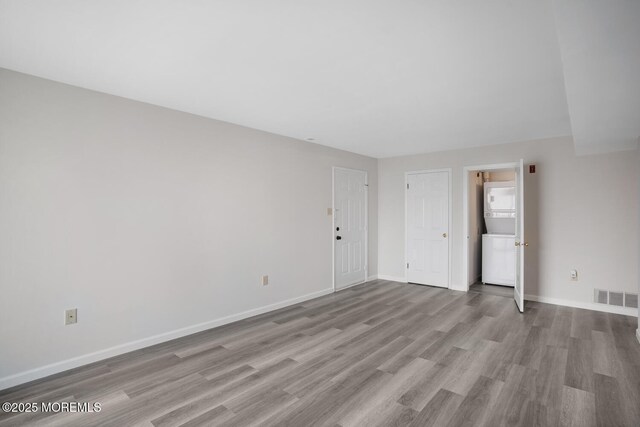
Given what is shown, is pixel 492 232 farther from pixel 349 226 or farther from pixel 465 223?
pixel 349 226

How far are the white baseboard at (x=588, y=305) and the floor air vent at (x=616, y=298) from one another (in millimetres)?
51

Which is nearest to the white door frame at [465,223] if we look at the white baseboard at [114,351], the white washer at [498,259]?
the white washer at [498,259]

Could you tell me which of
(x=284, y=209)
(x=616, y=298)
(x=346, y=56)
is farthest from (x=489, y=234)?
(x=346, y=56)

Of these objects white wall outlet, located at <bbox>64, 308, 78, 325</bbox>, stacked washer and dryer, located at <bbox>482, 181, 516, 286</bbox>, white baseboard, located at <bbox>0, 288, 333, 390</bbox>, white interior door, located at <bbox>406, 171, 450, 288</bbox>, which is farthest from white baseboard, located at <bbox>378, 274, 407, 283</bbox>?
white wall outlet, located at <bbox>64, 308, 78, 325</bbox>

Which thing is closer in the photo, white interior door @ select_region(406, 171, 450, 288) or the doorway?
the doorway

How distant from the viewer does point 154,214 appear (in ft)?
10.6

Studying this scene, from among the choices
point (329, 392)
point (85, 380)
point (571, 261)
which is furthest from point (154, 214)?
point (571, 261)

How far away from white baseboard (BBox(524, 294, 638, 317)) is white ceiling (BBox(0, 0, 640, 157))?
7.26ft

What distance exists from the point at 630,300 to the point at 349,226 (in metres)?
3.96

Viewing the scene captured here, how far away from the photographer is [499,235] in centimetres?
578

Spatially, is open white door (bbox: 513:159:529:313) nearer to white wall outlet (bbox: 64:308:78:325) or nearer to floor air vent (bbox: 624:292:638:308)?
floor air vent (bbox: 624:292:638:308)

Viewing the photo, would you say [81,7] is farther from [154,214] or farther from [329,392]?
[329,392]

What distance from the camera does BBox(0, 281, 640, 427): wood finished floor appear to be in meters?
2.09

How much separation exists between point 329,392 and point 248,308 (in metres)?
1.99
